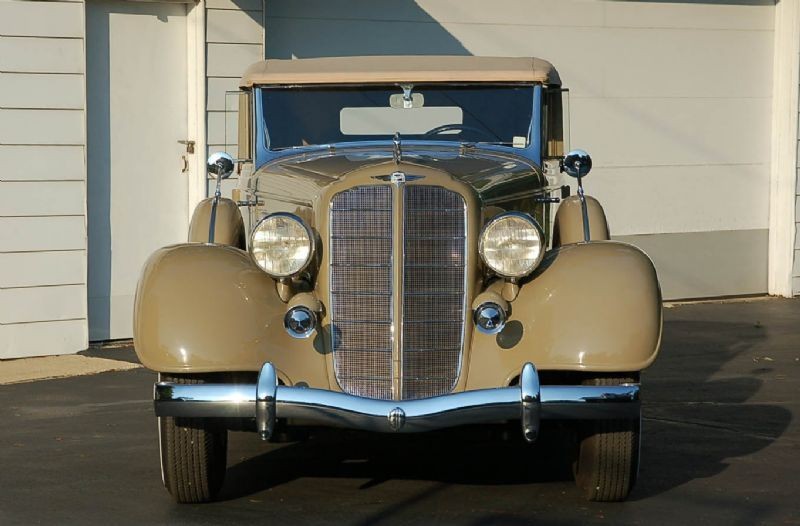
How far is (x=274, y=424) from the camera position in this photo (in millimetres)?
5305

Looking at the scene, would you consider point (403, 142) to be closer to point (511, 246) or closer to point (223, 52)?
point (511, 246)

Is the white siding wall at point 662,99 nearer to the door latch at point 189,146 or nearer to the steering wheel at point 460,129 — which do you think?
the door latch at point 189,146

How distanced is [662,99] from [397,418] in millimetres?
8206

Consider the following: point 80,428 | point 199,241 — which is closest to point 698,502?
point 199,241

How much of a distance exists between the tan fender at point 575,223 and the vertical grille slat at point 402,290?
1125mm

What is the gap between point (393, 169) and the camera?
585 cm

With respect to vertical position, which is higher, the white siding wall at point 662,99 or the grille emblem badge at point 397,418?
the white siding wall at point 662,99

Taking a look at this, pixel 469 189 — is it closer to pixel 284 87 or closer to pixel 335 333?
pixel 335 333

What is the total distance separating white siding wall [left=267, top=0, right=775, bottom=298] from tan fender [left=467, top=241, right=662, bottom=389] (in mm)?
6154

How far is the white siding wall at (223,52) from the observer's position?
421 inches

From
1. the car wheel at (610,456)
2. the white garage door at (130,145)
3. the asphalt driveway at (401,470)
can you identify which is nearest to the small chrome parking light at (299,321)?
the asphalt driveway at (401,470)

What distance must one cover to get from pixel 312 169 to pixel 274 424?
5.03ft

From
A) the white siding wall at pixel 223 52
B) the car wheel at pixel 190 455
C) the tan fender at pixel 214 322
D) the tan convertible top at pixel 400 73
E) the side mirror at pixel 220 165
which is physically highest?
the white siding wall at pixel 223 52

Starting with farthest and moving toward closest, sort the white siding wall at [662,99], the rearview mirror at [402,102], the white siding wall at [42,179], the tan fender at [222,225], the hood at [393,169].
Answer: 1. the white siding wall at [662,99]
2. the white siding wall at [42,179]
3. the rearview mirror at [402,102]
4. the tan fender at [222,225]
5. the hood at [393,169]
